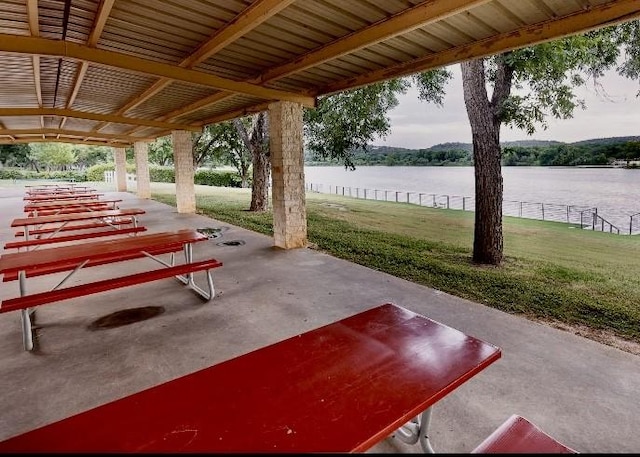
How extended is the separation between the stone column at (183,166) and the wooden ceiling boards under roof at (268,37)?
16.6 ft

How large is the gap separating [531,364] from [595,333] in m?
1.36

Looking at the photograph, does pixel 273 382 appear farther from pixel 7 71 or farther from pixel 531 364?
pixel 7 71

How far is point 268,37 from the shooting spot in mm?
4625

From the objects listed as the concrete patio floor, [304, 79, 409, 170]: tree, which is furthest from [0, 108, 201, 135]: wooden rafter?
[304, 79, 409, 170]: tree

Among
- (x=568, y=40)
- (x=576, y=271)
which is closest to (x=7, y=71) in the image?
(x=568, y=40)

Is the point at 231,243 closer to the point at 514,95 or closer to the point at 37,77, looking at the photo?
the point at 37,77

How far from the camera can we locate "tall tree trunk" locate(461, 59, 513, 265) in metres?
6.36

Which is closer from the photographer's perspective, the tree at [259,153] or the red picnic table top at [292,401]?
the red picnic table top at [292,401]

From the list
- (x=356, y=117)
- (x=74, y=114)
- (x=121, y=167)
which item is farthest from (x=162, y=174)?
(x=356, y=117)

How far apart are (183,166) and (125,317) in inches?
356

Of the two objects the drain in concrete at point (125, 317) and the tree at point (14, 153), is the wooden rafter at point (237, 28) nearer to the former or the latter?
the drain in concrete at point (125, 317)

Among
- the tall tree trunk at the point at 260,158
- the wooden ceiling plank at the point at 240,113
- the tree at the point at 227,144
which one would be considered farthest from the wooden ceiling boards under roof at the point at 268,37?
the tree at the point at 227,144

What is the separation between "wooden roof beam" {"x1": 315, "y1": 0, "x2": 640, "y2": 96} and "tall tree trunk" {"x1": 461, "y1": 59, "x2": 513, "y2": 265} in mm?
1677

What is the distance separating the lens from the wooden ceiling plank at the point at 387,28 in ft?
11.1
